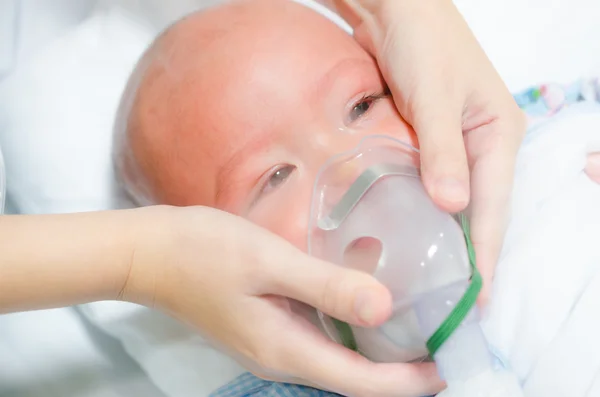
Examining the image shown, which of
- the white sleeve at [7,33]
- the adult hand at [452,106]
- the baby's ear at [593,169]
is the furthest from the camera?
the white sleeve at [7,33]

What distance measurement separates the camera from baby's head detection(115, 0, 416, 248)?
1106 millimetres

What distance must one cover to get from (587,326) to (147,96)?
87 cm

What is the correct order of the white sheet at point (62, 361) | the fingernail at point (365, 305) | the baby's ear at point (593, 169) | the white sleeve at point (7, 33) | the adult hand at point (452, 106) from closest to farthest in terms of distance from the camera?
1. the fingernail at point (365, 305)
2. the adult hand at point (452, 106)
3. the baby's ear at point (593, 169)
4. the white sheet at point (62, 361)
5. the white sleeve at point (7, 33)

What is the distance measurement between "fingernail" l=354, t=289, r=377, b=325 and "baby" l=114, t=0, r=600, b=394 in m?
0.23

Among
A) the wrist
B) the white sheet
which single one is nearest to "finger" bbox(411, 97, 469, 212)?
the wrist

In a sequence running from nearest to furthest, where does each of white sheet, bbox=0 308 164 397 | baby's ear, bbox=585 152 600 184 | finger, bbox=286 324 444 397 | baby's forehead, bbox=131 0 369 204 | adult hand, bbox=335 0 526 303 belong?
1. finger, bbox=286 324 444 397
2. adult hand, bbox=335 0 526 303
3. baby's forehead, bbox=131 0 369 204
4. baby's ear, bbox=585 152 600 184
5. white sheet, bbox=0 308 164 397

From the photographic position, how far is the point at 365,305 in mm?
823

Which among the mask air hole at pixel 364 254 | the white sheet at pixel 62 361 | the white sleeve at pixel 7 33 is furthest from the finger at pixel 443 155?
the white sleeve at pixel 7 33

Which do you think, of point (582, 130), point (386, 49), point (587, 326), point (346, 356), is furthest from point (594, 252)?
point (386, 49)

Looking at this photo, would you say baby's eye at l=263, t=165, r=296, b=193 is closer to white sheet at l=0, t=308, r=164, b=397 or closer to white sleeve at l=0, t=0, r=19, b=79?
white sheet at l=0, t=308, r=164, b=397

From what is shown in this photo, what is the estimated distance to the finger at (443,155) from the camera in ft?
3.16

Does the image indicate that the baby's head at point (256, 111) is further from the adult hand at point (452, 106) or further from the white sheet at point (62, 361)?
the white sheet at point (62, 361)

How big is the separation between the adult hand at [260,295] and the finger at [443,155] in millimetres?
203

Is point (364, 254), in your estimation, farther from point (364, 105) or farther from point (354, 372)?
point (364, 105)
